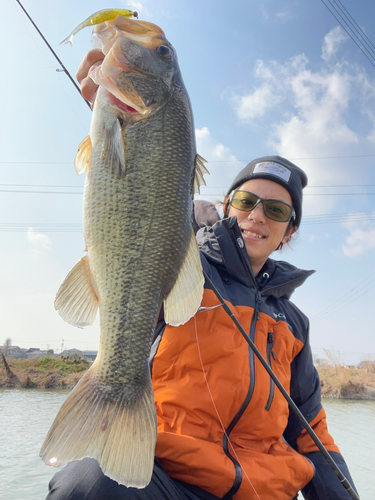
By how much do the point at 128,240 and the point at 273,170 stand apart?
1555mm

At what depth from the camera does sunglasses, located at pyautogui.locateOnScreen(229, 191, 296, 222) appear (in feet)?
7.67

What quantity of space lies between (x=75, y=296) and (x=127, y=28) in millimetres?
1155

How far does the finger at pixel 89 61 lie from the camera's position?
151 centimetres

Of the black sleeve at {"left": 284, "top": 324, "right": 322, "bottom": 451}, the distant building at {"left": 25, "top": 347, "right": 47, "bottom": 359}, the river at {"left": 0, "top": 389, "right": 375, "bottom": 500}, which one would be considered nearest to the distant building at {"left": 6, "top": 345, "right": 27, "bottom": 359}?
the distant building at {"left": 25, "top": 347, "right": 47, "bottom": 359}

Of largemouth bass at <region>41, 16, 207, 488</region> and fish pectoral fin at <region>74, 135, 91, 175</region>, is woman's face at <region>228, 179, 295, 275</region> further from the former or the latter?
fish pectoral fin at <region>74, 135, 91, 175</region>

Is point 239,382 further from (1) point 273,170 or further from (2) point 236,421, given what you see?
(1) point 273,170

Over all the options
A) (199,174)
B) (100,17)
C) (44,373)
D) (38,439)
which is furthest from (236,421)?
(44,373)

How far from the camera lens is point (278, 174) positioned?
245cm

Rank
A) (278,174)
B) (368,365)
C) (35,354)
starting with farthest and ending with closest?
(35,354)
(368,365)
(278,174)

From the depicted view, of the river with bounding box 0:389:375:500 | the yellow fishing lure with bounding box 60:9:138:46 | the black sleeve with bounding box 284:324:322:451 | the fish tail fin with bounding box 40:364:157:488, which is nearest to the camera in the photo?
the fish tail fin with bounding box 40:364:157:488

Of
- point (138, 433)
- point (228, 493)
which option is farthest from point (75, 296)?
point (228, 493)

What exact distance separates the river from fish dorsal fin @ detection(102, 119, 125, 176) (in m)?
3.40

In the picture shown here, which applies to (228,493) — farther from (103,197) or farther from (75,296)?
(103,197)

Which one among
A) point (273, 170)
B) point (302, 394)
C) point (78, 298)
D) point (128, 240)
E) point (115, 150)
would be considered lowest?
point (302, 394)
